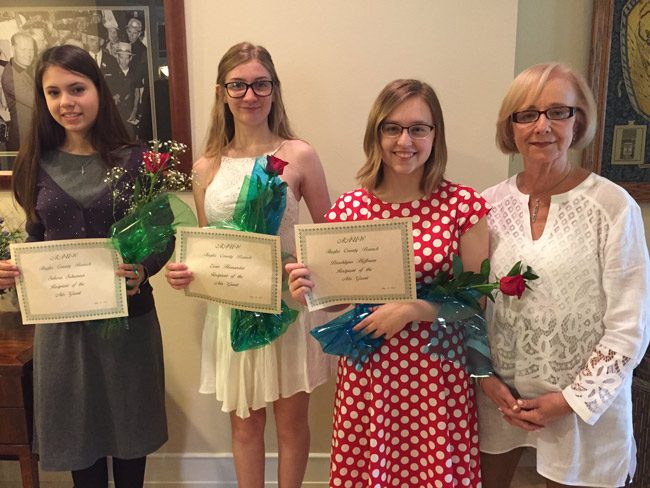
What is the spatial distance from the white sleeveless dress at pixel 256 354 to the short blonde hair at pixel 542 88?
26.0 inches

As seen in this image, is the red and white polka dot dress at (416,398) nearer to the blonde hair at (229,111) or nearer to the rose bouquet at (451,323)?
the rose bouquet at (451,323)

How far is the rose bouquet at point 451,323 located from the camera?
4.03 feet

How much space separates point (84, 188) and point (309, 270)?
0.70 meters

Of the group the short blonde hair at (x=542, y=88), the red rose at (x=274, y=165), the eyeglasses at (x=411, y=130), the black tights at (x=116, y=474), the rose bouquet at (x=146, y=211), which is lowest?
the black tights at (x=116, y=474)

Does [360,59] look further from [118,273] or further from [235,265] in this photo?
[118,273]

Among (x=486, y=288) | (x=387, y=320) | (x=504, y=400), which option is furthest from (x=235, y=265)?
(x=504, y=400)

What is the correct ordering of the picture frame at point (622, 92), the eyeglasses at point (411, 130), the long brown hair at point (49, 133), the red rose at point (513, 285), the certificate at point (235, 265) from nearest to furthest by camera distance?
1. the red rose at point (513, 285)
2. the eyeglasses at point (411, 130)
3. the certificate at point (235, 265)
4. the long brown hair at point (49, 133)
5. the picture frame at point (622, 92)

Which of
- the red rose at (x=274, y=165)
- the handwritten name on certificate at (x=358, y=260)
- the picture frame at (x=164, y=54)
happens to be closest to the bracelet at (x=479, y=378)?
the handwritten name on certificate at (x=358, y=260)

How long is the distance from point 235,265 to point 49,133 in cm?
69

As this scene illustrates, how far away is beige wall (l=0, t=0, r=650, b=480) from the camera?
1.85 m

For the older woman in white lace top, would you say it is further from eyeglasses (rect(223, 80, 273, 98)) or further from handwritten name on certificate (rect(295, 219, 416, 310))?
eyeglasses (rect(223, 80, 273, 98))

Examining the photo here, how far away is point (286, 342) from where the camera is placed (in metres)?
1.61

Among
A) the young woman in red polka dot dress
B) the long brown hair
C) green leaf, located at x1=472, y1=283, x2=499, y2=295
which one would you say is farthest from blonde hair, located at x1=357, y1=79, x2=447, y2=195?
the long brown hair

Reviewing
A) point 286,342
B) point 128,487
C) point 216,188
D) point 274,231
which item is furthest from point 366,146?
point 128,487
